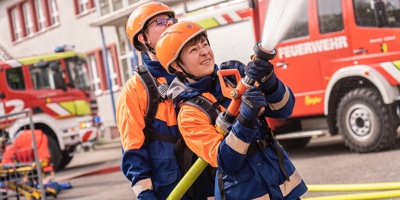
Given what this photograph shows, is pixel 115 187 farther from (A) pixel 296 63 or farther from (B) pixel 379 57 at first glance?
(B) pixel 379 57

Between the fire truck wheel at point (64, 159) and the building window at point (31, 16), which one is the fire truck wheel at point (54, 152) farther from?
the building window at point (31, 16)

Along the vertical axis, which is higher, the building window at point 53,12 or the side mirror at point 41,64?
the building window at point 53,12

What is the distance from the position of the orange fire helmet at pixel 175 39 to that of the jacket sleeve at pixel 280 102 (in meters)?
A: 0.38

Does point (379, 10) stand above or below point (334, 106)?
above

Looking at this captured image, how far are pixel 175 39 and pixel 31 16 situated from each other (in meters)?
21.0

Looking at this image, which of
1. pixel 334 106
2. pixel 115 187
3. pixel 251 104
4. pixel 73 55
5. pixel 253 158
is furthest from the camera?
pixel 73 55

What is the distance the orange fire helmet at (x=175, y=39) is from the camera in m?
2.68

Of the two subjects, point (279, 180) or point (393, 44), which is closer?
point (279, 180)

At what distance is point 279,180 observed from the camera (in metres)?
2.55

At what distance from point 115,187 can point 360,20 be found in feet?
13.0

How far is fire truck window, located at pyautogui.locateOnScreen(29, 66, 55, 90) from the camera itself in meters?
14.3

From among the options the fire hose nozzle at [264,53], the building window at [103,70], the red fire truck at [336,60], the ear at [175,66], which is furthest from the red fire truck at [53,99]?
the fire hose nozzle at [264,53]

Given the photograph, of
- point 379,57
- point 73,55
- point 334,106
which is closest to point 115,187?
point 334,106

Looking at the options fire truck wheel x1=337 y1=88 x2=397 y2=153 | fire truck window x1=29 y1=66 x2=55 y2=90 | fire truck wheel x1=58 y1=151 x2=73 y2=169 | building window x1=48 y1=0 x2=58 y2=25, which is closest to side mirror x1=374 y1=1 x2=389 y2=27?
fire truck wheel x1=337 y1=88 x2=397 y2=153
